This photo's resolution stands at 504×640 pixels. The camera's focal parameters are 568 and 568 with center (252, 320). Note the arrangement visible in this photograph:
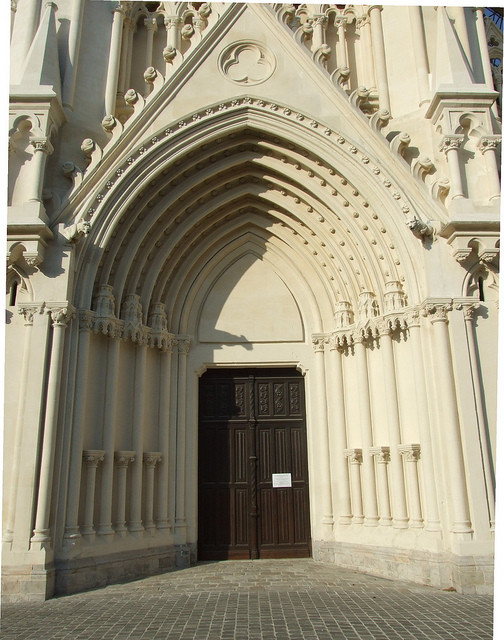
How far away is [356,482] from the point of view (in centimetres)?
985

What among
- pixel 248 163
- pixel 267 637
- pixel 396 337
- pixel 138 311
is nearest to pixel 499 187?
pixel 396 337

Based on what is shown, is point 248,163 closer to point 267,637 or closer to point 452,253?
point 452,253

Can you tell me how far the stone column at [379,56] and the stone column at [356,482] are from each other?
20.8ft

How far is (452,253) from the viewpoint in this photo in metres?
9.00

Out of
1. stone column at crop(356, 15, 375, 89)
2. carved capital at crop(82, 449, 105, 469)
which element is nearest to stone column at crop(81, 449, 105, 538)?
carved capital at crop(82, 449, 105, 469)

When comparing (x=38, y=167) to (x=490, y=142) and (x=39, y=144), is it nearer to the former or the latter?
(x=39, y=144)

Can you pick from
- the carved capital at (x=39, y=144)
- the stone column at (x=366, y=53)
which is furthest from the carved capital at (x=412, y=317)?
the carved capital at (x=39, y=144)

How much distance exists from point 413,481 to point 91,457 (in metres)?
4.98

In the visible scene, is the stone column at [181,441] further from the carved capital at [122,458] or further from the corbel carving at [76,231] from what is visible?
the corbel carving at [76,231]

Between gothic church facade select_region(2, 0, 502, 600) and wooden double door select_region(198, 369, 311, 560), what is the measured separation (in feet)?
0.13

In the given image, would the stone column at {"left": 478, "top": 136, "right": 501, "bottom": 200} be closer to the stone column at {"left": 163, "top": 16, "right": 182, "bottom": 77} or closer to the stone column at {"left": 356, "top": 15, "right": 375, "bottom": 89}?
the stone column at {"left": 356, "top": 15, "right": 375, "bottom": 89}

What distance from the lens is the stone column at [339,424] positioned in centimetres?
992

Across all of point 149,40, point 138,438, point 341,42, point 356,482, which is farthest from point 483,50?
point 138,438

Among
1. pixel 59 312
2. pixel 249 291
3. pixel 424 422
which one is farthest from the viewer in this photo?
pixel 249 291
